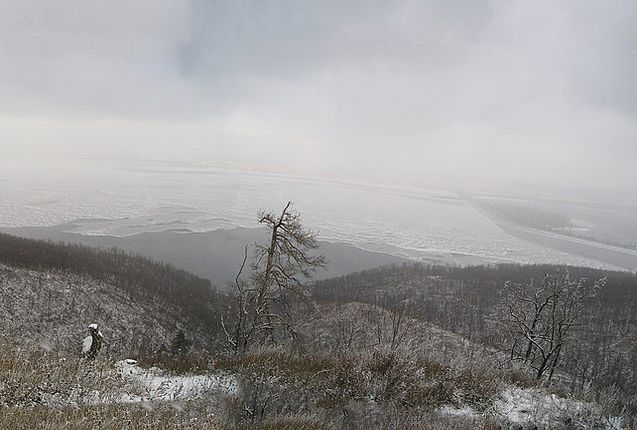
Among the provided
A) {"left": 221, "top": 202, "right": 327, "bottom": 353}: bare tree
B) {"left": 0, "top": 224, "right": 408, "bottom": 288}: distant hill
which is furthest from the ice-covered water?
{"left": 221, "top": 202, "right": 327, "bottom": 353}: bare tree

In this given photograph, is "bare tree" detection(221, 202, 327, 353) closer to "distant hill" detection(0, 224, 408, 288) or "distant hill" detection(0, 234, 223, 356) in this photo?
"distant hill" detection(0, 234, 223, 356)

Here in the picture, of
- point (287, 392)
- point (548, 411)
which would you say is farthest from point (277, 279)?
point (548, 411)

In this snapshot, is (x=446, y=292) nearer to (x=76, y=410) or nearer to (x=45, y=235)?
(x=76, y=410)

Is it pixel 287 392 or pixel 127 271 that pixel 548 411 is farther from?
pixel 127 271

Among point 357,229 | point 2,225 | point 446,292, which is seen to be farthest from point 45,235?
point 446,292

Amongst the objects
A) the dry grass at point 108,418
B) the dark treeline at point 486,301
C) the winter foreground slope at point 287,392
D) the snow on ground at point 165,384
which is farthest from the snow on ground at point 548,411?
the dark treeline at point 486,301

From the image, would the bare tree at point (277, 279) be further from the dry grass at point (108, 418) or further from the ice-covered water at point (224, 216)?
the ice-covered water at point (224, 216)
